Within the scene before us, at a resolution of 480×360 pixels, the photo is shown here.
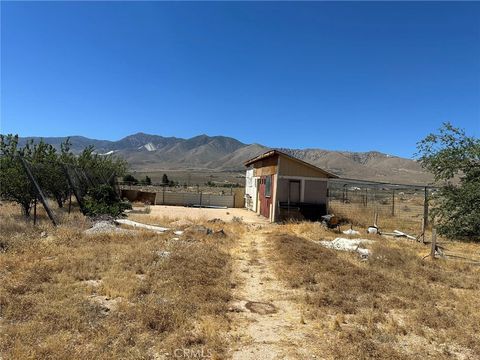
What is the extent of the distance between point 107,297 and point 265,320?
2920 millimetres

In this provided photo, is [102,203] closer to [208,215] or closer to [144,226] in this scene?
[144,226]

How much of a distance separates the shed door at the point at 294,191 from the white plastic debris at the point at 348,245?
309 inches

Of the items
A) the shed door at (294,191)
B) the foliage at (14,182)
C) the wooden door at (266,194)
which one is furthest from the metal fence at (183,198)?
the foliage at (14,182)

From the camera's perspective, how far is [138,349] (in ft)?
16.8

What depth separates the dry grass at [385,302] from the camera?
5.72m

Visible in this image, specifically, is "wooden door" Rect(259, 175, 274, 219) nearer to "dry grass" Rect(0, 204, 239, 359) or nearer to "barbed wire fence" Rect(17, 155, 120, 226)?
"barbed wire fence" Rect(17, 155, 120, 226)

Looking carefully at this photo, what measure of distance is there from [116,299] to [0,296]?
1.85m

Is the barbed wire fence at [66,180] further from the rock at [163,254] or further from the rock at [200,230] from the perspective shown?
the rock at [163,254]

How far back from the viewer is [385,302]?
774cm

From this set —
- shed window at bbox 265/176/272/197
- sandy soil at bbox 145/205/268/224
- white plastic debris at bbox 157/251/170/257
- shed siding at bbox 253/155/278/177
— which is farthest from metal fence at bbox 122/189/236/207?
white plastic debris at bbox 157/251/170/257

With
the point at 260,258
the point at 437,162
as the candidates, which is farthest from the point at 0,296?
the point at 437,162

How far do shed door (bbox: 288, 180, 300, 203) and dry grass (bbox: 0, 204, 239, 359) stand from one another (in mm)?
11559

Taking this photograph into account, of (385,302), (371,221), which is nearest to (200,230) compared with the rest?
(385,302)

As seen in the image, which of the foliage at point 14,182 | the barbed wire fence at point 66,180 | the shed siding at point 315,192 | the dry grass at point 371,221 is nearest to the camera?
the foliage at point 14,182
